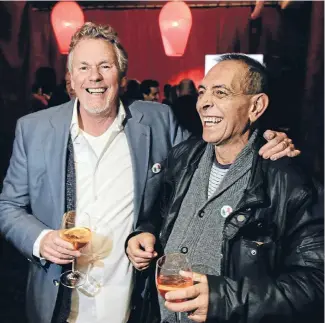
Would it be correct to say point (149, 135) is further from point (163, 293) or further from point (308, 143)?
point (308, 143)

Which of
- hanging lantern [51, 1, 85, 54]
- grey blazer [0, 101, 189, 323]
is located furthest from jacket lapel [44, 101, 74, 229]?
hanging lantern [51, 1, 85, 54]

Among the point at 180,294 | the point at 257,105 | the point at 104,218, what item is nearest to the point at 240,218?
the point at 180,294

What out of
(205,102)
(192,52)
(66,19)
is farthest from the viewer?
(192,52)

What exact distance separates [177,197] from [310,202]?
599 mm

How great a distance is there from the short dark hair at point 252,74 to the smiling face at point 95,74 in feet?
1.98

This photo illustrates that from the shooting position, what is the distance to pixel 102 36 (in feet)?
6.50

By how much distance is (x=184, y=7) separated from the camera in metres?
3.77

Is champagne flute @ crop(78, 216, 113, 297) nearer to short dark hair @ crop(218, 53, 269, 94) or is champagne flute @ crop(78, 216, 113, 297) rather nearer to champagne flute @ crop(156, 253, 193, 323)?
champagne flute @ crop(156, 253, 193, 323)

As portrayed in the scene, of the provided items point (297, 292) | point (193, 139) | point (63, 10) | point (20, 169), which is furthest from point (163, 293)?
point (63, 10)

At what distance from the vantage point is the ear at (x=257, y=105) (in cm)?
171

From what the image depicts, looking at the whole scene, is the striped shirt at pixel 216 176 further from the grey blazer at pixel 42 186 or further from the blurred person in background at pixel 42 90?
the blurred person in background at pixel 42 90

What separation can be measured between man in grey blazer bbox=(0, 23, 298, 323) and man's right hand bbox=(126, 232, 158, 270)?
0.17 metres

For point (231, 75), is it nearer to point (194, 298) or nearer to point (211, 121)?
point (211, 121)

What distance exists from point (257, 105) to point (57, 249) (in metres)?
1.14
